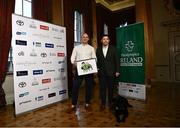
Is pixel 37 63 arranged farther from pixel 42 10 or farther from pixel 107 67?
pixel 42 10

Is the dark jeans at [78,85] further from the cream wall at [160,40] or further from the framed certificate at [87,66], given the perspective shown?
the cream wall at [160,40]

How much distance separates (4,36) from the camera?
3.81 metres

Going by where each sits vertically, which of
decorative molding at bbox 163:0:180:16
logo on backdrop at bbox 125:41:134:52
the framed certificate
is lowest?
the framed certificate

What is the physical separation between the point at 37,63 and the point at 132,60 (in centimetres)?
198

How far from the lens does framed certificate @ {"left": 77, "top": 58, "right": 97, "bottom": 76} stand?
3336mm

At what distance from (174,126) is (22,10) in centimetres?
398

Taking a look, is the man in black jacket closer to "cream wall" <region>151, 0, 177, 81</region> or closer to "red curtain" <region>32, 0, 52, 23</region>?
"red curtain" <region>32, 0, 52, 23</region>

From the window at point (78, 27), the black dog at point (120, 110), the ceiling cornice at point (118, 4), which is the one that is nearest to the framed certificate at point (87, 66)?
the black dog at point (120, 110)

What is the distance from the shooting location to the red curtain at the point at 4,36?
3762 mm

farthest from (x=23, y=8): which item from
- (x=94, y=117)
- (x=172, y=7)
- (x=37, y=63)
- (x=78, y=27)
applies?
(x=172, y=7)

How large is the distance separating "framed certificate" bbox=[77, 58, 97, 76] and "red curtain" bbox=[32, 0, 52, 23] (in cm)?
203

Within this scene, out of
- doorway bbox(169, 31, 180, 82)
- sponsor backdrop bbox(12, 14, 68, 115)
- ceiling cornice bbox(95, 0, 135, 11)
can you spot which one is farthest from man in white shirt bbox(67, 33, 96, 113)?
ceiling cornice bbox(95, 0, 135, 11)

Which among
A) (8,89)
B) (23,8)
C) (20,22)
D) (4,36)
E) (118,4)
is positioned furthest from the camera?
(118,4)

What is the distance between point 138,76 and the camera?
156 inches
